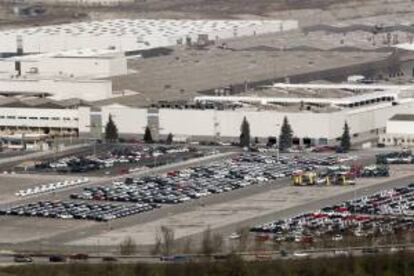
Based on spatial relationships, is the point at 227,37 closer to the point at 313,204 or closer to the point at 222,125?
the point at 222,125

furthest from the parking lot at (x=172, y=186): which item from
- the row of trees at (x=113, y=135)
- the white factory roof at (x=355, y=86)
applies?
the white factory roof at (x=355, y=86)

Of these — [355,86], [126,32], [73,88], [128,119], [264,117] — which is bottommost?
[128,119]

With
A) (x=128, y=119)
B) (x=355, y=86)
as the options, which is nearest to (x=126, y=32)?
(x=355, y=86)

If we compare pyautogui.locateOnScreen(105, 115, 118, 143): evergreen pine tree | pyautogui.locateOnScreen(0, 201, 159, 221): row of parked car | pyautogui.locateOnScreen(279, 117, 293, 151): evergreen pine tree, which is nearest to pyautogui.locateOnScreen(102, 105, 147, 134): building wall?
pyautogui.locateOnScreen(105, 115, 118, 143): evergreen pine tree

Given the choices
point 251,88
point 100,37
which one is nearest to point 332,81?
point 251,88

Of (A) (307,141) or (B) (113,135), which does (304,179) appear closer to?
(A) (307,141)

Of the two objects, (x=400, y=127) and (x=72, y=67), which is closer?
(x=400, y=127)

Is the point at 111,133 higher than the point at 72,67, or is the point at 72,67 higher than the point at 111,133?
the point at 72,67
